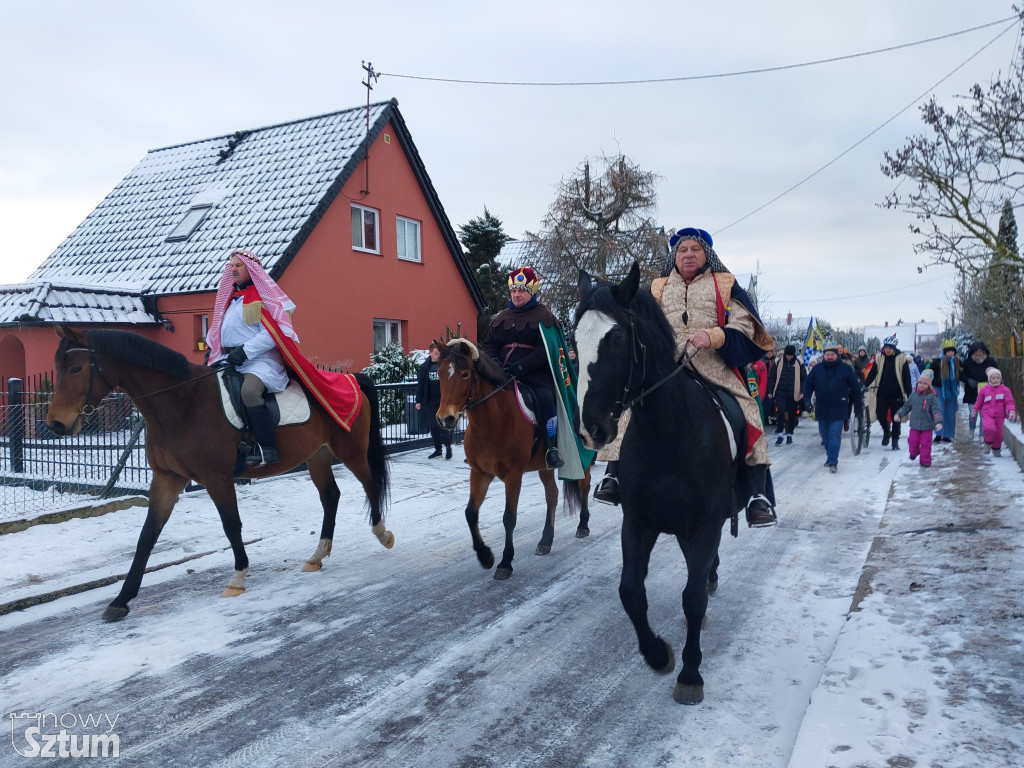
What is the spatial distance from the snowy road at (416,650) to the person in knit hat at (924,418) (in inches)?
176

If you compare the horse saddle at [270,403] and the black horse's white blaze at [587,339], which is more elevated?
the black horse's white blaze at [587,339]

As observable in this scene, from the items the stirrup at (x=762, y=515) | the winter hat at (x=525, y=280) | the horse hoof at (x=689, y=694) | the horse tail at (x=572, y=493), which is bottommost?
the horse hoof at (x=689, y=694)

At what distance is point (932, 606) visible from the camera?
487cm

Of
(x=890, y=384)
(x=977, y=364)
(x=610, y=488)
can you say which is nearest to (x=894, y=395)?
(x=890, y=384)

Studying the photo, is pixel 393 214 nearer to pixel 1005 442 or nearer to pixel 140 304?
pixel 140 304

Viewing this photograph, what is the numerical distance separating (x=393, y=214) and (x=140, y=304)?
22.9ft

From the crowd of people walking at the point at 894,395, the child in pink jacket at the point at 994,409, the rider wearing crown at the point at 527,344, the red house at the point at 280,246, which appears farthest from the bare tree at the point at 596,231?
the rider wearing crown at the point at 527,344

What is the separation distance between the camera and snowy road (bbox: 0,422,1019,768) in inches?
135

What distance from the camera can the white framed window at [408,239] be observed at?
69.1ft

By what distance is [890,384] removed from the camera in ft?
47.7

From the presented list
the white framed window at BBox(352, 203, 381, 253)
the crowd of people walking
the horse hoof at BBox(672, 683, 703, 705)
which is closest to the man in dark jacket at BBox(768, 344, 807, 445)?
the crowd of people walking

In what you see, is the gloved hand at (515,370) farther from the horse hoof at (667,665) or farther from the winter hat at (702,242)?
the horse hoof at (667,665)

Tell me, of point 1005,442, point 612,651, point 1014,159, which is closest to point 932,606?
point 612,651

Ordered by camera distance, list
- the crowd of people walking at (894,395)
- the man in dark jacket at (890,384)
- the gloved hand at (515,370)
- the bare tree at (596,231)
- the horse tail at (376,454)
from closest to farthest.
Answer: the gloved hand at (515,370), the horse tail at (376,454), the crowd of people walking at (894,395), the man in dark jacket at (890,384), the bare tree at (596,231)
